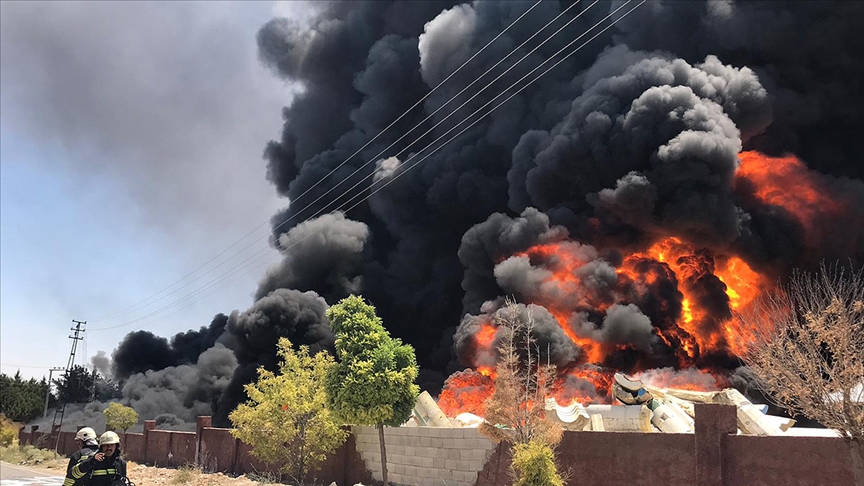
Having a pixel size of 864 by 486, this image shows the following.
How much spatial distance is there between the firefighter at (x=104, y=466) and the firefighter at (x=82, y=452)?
69 mm

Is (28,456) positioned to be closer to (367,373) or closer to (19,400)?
(367,373)

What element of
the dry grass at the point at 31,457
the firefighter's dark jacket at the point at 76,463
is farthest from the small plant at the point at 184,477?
the firefighter's dark jacket at the point at 76,463

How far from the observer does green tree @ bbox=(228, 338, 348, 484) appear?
21891mm

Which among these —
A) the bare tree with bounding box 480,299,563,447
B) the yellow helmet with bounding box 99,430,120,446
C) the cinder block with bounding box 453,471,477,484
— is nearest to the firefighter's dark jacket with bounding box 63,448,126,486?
the yellow helmet with bounding box 99,430,120,446

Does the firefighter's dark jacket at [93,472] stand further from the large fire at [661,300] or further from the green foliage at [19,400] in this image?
the green foliage at [19,400]

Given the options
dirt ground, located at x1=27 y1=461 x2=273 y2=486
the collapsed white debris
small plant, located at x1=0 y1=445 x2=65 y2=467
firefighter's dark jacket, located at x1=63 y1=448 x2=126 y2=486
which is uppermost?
the collapsed white debris

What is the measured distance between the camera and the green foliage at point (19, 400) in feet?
248

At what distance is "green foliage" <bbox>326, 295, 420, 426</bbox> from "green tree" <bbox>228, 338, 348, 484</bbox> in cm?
255

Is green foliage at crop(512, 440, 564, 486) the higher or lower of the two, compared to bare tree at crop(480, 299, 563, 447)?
lower

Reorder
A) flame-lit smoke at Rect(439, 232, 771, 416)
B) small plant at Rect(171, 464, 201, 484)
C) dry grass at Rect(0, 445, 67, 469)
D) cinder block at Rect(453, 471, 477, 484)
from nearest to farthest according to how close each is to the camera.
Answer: cinder block at Rect(453, 471, 477, 484), small plant at Rect(171, 464, 201, 484), flame-lit smoke at Rect(439, 232, 771, 416), dry grass at Rect(0, 445, 67, 469)

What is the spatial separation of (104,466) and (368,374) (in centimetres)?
1123

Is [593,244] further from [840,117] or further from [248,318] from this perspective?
[248,318]

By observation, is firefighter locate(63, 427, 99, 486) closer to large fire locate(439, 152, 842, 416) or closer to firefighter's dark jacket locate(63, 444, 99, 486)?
firefighter's dark jacket locate(63, 444, 99, 486)

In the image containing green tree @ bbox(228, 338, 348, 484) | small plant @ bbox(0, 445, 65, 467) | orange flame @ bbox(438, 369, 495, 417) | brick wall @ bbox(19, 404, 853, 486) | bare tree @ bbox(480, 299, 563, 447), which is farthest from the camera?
small plant @ bbox(0, 445, 65, 467)
